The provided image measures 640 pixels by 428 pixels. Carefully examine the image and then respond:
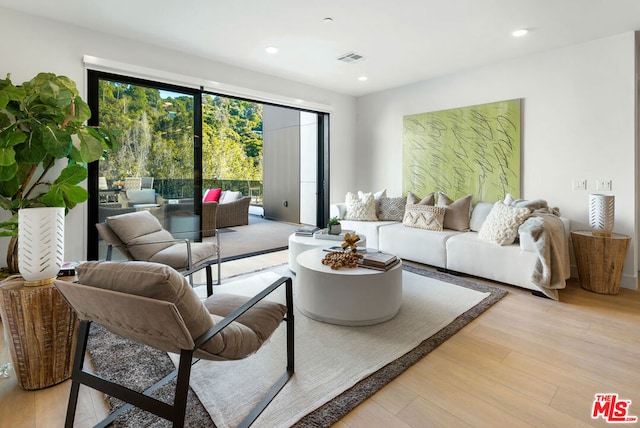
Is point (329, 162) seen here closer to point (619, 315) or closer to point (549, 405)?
point (619, 315)

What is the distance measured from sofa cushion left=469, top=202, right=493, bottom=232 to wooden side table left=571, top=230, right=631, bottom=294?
3.22 ft

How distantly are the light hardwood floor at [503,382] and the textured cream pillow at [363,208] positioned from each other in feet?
8.17

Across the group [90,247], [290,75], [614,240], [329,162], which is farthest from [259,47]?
[614,240]

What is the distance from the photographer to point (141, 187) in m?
3.89

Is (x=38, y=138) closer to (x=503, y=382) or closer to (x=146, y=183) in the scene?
(x=146, y=183)

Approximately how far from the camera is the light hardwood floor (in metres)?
1.59

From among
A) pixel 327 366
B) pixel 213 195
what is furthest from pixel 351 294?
pixel 213 195

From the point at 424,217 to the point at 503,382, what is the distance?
268 cm

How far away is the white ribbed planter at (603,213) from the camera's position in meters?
3.26

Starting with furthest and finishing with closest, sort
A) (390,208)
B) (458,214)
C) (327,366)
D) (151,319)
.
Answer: (390,208) < (458,214) < (327,366) < (151,319)

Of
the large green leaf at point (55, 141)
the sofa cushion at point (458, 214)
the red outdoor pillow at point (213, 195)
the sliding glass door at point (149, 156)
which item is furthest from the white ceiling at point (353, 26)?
the red outdoor pillow at point (213, 195)

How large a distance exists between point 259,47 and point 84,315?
344cm

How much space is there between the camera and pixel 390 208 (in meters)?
5.00

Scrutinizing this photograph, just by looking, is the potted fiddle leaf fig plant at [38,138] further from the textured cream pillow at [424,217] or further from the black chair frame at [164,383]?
the textured cream pillow at [424,217]
